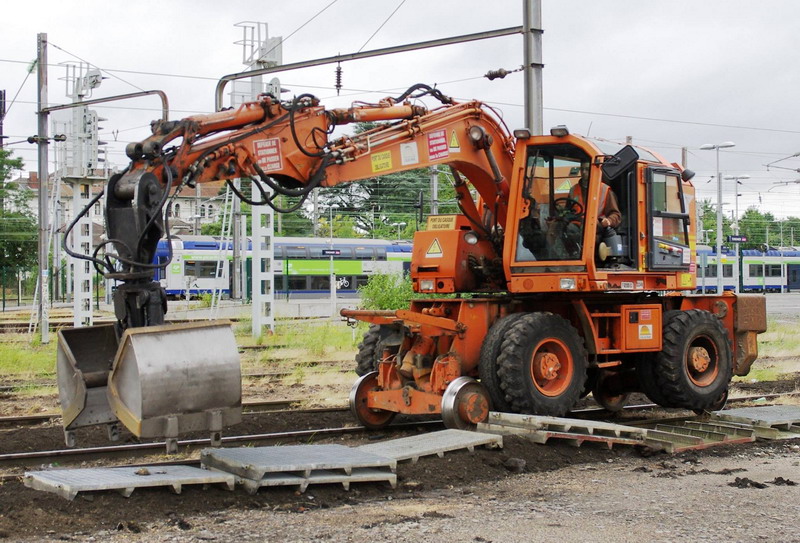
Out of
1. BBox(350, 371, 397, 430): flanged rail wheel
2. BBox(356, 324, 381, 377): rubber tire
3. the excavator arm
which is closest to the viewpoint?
the excavator arm

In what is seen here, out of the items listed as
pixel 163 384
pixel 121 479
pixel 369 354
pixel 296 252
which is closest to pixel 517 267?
pixel 369 354

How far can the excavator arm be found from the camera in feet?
24.2

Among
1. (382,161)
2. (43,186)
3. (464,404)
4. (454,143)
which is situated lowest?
(464,404)

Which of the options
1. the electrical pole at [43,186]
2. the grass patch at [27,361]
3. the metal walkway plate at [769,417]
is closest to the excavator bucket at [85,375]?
the metal walkway plate at [769,417]

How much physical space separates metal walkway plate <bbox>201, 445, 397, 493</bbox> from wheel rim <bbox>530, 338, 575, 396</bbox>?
2747 millimetres

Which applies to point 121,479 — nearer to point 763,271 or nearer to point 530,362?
point 530,362

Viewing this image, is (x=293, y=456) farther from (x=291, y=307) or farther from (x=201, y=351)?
(x=291, y=307)

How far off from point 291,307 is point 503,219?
27.4 m

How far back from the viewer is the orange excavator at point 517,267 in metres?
10.0

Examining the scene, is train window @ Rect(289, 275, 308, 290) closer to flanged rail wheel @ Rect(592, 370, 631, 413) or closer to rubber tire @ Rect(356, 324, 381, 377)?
flanged rail wheel @ Rect(592, 370, 631, 413)

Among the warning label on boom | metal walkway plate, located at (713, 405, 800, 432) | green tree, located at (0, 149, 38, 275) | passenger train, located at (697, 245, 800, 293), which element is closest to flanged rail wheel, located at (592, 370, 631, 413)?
metal walkway plate, located at (713, 405, 800, 432)

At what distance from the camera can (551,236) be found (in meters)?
10.8

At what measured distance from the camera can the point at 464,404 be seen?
1003cm

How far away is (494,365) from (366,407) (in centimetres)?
190
